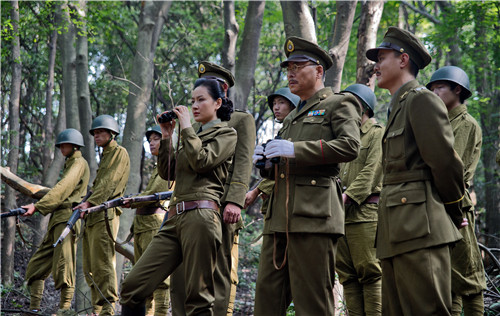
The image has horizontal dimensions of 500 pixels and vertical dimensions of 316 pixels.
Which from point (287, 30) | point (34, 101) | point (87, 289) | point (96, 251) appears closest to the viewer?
point (96, 251)

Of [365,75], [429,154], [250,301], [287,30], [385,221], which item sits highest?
[287,30]

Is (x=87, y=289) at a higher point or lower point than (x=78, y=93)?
lower

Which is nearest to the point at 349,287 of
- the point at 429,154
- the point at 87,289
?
the point at 429,154

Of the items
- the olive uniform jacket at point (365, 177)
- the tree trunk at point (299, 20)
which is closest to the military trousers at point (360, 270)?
the olive uniform jacket at point (365, 177)

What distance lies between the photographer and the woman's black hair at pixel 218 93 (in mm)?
5113

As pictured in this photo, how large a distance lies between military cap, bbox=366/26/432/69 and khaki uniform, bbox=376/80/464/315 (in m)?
0.40

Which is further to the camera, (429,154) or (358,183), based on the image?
(358,183)

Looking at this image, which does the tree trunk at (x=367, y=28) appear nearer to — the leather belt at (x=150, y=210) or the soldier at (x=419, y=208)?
the leather belt at (x=150, y=210)

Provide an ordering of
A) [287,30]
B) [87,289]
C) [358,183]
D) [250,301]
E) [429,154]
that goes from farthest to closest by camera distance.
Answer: [250,301] < [87,289] < [287,30] < [358,183] < [429,154]

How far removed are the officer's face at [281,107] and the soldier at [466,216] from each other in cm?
199

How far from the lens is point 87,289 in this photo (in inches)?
432

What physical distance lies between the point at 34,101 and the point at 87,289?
11619 mm

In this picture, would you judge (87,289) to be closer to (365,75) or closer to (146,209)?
(146,209)

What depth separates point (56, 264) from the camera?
319 inches
